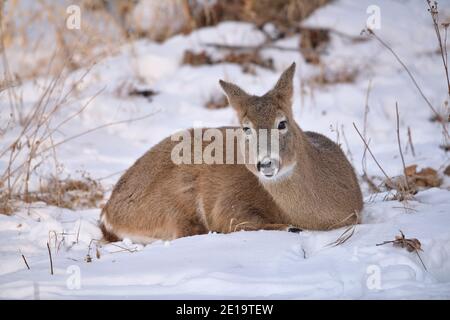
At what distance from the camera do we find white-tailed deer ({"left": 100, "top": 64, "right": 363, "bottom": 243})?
5.15 meters

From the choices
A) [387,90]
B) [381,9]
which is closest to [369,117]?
[387,90]

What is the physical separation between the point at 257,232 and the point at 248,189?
625 mm

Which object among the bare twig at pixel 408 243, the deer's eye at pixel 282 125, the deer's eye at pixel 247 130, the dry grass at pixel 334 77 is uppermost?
the dry grass at pixel 334 77

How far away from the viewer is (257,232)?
5.13 metres

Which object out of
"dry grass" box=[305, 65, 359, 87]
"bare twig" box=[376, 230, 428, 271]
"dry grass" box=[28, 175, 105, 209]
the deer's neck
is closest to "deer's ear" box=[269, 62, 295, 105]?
the deer's neck

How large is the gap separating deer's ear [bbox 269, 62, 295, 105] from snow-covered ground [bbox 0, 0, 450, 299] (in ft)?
3.92

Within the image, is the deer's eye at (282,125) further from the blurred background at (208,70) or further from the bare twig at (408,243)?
the blurred background at (208,70)

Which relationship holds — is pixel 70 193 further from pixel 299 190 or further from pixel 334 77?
pixel 334 77

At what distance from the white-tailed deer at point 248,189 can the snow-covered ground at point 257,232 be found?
28cm

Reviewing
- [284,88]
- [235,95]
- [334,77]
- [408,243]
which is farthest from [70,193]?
[334,77]

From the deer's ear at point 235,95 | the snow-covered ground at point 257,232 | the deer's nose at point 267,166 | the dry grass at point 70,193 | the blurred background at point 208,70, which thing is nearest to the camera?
the snow-covered ground at point 257,232

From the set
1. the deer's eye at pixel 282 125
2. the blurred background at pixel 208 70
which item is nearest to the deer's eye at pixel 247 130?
the deer's eye at pixel 282 125

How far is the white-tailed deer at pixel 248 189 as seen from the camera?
16.9ft

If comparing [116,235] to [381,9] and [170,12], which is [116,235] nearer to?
[170,12]
